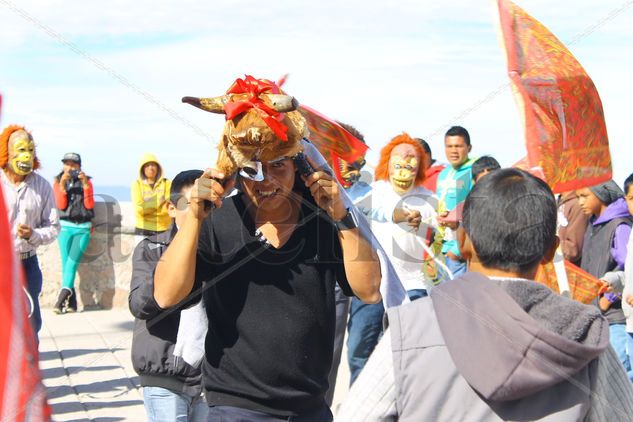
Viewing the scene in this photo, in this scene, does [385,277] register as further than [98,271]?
No

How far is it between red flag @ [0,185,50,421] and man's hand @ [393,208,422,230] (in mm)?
4650

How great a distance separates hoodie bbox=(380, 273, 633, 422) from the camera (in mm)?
2088

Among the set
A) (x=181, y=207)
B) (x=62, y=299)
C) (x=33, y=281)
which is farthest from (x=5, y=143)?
(x=62, y=299)

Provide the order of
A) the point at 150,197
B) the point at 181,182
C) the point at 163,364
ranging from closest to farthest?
the point at 163,364 < the point at 181,182 < the point at 150,197

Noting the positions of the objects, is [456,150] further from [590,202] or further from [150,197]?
[150,197]

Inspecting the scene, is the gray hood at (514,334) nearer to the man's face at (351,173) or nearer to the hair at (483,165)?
the man's face at (351,173)

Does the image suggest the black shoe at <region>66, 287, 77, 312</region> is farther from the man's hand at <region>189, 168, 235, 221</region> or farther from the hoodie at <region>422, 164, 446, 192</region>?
the man's hand at <region>189, 168, 235, 221</region>

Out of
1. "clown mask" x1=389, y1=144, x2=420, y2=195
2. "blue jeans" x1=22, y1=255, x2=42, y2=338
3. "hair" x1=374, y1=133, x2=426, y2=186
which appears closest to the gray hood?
"clown mask" x1=389, y1=144, x2=420, y2=195

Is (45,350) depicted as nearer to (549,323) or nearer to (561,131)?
(561,131)

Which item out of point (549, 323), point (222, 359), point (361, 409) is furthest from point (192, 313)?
point (549, 323)

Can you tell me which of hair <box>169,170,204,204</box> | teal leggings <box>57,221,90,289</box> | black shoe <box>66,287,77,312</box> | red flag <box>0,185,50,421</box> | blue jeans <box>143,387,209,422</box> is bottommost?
black shoe <box>66,287,77,312</box>

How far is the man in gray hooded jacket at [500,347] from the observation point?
2096 millimetres

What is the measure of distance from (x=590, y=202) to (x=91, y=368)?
16.3 ft

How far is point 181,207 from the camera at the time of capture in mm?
4023
